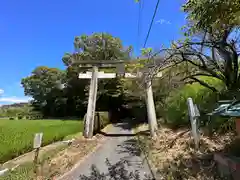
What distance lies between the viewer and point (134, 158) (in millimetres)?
6582

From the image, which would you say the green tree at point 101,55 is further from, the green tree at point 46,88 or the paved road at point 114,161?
the paved road at point 114,161

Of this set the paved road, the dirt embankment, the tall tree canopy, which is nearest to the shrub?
the paved road

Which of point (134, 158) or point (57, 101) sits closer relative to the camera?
point (134, 158)

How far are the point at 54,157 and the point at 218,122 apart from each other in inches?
209

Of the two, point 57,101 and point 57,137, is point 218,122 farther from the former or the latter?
point 57,101

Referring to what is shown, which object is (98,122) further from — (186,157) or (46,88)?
(46,88)

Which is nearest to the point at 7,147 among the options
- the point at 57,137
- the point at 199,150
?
the point at 57,137

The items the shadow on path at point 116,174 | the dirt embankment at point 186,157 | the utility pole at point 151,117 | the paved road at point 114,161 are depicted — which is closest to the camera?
the dirt embankment at point 186,157

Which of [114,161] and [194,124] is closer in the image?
[194,124]

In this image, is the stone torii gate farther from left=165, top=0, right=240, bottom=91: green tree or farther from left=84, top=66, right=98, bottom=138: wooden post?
left=165, top=0, right=240, bottom=91: green tree

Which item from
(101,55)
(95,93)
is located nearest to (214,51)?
(95,93)

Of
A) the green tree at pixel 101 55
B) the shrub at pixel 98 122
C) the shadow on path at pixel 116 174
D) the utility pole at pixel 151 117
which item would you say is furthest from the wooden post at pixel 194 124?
the green tree at pixel 101 55

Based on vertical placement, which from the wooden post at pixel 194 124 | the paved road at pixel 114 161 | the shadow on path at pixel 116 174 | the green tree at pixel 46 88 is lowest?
the shadow on path at pixel 116 174

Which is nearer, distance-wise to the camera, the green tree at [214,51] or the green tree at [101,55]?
the green tree at [214,51]
